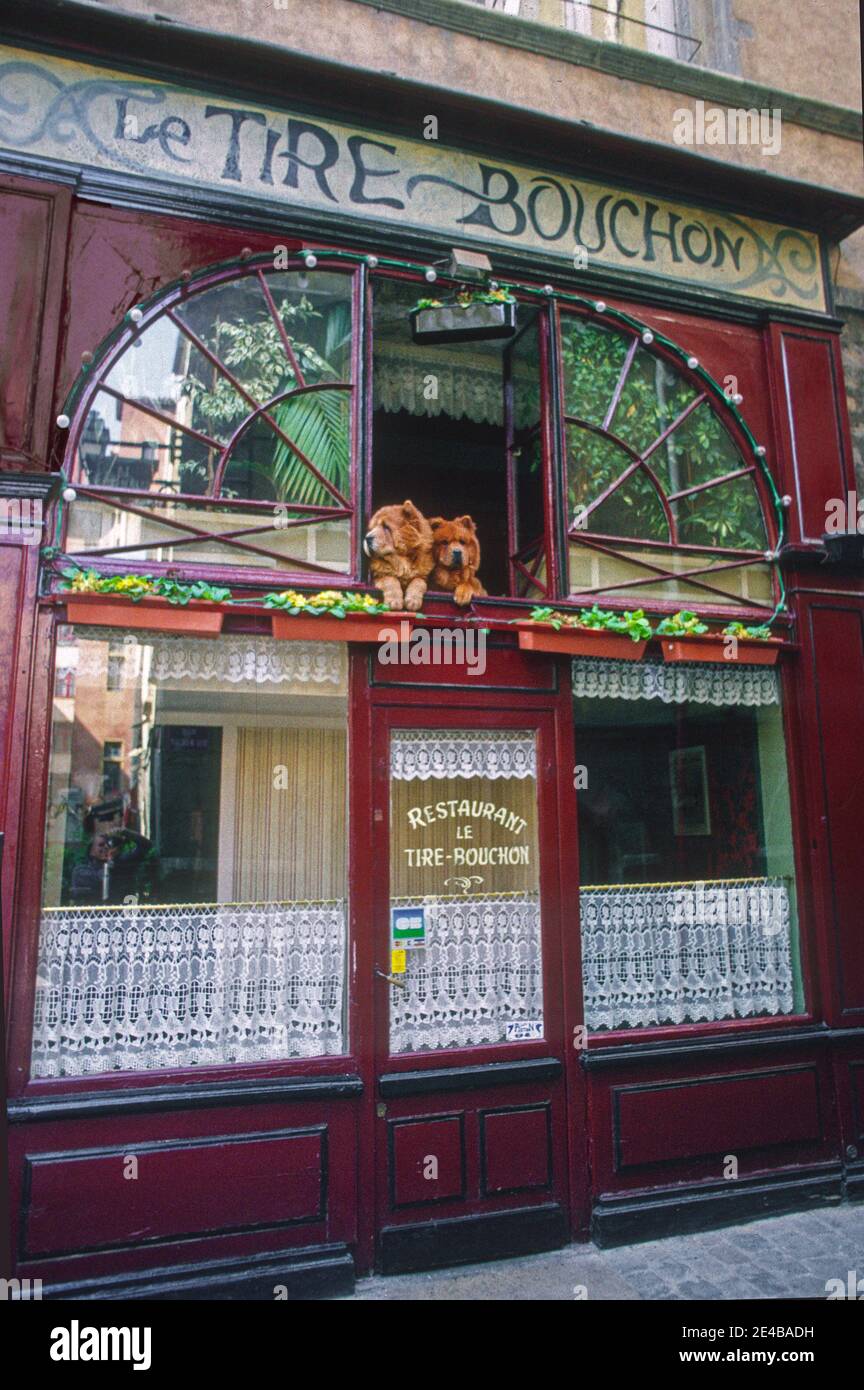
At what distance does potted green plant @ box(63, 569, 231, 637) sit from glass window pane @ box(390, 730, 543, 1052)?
129 centimetres

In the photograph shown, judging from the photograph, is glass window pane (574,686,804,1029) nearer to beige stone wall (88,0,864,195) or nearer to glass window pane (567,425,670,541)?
glass window pane (567,425,670,541)

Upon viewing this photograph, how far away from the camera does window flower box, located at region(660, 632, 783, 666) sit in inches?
221

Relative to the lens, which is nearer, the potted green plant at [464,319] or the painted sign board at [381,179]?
the painted sign board at [381,179]

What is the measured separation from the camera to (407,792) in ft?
17.2

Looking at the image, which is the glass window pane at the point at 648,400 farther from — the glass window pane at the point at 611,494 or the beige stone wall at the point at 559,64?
the beige stone wall at the point at 559,64

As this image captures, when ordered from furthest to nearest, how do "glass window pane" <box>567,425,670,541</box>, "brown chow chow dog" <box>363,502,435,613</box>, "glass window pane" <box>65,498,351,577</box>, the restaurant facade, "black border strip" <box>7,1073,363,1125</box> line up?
1. "glass window pane" <box>567,425,670,541</box>
2. "brown chow chow dog" <box>363,502,435,613</box>
3. "glass window pane" <box>65,498,351,577</box>
4. the restaurant facade
5. "black border strip" <box>7,1073,363,1125</box>

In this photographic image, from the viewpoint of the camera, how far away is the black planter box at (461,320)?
17.8 ft

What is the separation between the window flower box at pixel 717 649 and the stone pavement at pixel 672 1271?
133 inches

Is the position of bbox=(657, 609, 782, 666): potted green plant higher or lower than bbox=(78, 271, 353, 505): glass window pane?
lower

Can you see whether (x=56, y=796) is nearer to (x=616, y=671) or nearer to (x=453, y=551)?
(x=453, y=551)

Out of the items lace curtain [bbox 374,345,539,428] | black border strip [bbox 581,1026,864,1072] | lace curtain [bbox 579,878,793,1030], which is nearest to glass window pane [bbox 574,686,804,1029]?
lace curtain [bbox 579,878,793,1030]

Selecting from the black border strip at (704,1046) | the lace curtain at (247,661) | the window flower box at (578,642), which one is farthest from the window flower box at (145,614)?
the black border strip at (704,1046)

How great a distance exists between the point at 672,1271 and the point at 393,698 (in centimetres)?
340

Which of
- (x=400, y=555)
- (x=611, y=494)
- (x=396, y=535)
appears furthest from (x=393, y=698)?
(x=611, y=494)
